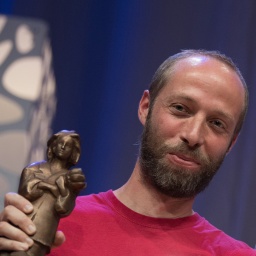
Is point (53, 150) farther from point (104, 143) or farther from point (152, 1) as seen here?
point (152, 1)

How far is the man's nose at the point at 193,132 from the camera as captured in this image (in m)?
1.46

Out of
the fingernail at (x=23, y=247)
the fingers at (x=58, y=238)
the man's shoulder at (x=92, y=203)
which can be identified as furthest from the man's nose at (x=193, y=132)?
the fingernail at (x=23, y=247)

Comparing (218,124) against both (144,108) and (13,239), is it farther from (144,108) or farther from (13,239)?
(13,239)

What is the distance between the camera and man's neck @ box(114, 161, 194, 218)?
1562mm

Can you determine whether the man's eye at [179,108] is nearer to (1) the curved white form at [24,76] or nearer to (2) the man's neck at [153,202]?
(2) the man's neck at [153,202]

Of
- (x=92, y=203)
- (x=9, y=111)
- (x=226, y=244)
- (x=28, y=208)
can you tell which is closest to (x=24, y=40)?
(x=9, y=111)

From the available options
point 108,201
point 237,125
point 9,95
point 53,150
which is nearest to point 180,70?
point 237,125

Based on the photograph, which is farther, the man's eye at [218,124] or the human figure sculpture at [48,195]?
the man's eye at [218,124]

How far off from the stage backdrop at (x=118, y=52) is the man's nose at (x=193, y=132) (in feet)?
3.40

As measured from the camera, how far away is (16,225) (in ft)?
3.76

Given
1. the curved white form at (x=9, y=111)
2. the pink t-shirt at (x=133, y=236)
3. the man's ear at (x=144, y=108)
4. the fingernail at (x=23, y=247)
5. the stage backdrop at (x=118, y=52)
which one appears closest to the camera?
the fingernail at (x=23, y=247)

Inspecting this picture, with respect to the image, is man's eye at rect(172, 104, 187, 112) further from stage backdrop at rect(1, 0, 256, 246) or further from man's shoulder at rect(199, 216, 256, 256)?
stage backdrop at rect(1, 0, 256, 246)

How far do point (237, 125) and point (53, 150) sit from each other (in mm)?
533

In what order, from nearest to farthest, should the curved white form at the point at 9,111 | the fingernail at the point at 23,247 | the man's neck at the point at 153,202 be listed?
1. the fingernail at the point at 23,247
2. the man's neck at the point at 153,202
3. the curved white form at the point at 9,111
